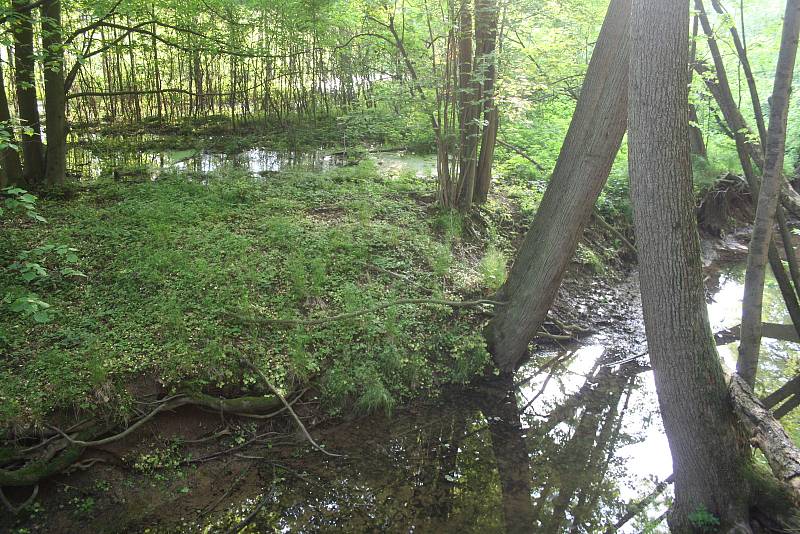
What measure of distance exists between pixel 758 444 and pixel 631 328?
372cm

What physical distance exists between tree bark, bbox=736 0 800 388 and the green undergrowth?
2.33 m

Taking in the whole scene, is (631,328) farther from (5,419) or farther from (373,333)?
(5,419)

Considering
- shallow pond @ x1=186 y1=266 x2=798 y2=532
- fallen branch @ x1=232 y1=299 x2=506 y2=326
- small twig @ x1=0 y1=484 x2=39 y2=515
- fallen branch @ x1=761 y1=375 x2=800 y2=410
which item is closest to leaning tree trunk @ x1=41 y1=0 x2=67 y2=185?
fallen branch @ x1=232 y1=299 x2=506 y2=326

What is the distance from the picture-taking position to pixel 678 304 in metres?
3.46

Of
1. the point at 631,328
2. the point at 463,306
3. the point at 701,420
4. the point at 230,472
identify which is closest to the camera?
the point at 701,420

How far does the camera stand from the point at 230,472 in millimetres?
4180

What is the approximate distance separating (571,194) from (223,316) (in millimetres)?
3328

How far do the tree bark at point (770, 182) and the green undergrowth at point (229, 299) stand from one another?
2.33m

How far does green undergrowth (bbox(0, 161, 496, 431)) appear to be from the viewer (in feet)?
14.6

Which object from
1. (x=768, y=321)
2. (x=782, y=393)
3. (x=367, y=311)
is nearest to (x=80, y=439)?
(x=367, y=311)

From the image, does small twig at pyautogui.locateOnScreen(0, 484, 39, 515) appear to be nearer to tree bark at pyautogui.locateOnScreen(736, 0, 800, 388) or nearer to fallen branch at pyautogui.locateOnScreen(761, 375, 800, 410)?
tree bark at pyautogui.locateOnScreen(736, 0, 800, 388)

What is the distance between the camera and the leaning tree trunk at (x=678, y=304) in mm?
3318

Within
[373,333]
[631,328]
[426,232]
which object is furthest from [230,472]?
[631,328]

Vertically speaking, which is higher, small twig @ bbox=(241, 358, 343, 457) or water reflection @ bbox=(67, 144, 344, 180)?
water reflection @ bbox=(67, 144, 344, 180)
